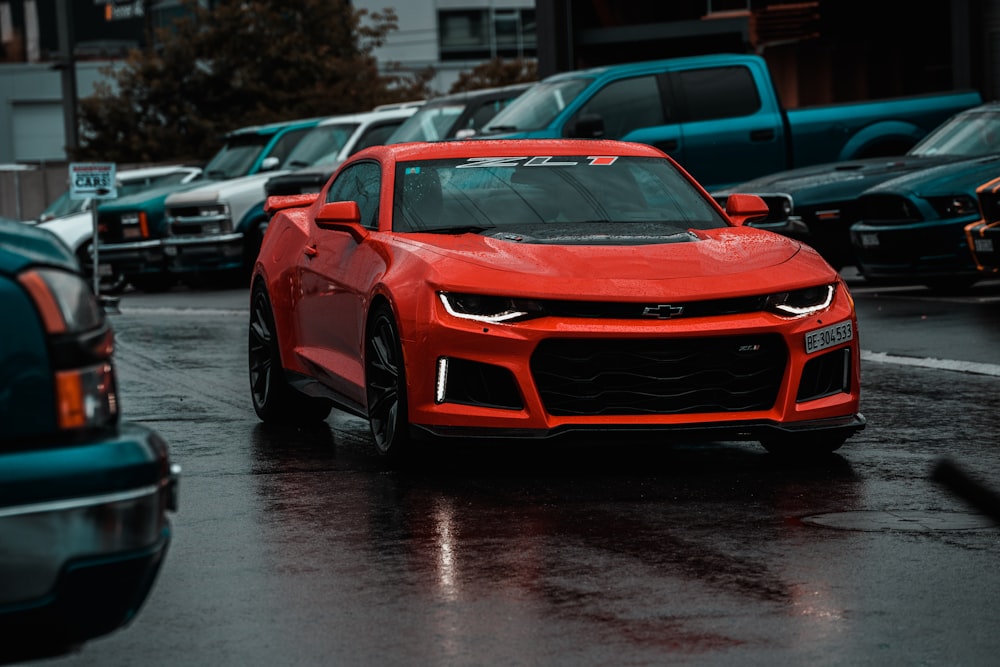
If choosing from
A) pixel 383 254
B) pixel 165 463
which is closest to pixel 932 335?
pixel 383 254

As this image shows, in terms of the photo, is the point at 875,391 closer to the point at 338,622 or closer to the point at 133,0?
the point at 338,622

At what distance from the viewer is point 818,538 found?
21.6ft

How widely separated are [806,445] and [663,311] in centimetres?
108

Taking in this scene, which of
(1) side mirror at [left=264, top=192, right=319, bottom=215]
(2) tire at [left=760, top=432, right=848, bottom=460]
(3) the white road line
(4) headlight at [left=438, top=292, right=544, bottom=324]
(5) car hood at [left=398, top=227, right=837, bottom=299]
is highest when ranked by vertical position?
(1) side mirror at [left=264, top=192, right=319, bottom=215]

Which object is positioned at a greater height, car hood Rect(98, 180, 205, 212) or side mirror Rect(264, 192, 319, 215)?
side mirror Rect(264, 192, 319, 215)

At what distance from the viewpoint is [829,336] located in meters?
8.05

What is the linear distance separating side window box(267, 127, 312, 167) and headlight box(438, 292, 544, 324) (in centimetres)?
1770

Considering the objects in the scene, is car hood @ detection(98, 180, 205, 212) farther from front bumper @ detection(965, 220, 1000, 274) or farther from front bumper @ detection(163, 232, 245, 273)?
front bumper @ detection(965, 220, 1000, 274)

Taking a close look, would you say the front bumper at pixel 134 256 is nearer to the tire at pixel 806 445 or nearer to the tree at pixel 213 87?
the tree at pixel 213 87

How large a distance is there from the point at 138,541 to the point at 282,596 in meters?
1.94

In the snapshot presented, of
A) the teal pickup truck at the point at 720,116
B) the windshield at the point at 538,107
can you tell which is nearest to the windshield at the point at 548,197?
the teal pickup truck at the point at 720,116

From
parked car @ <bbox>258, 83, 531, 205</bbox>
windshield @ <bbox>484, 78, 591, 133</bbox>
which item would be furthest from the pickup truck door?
parked car @ <bbox>258, 83, 531, 205</bbox>

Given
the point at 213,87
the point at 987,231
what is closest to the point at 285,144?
the point at 987,231

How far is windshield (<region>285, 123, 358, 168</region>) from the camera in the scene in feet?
80.2
